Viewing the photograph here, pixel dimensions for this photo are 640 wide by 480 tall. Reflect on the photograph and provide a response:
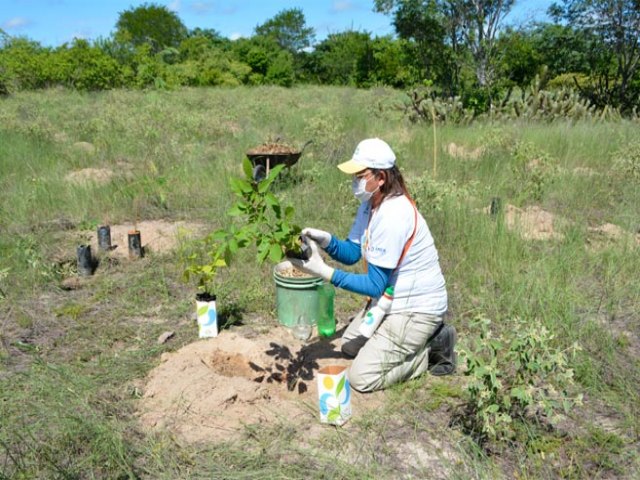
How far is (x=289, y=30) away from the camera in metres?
49.2

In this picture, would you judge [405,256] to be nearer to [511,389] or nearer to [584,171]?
[511,389]

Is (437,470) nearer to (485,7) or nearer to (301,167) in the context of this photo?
(301,167)

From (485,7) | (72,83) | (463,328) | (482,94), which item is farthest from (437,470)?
(72,83)

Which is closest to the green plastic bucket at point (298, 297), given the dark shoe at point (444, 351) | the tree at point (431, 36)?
the dark shoe at point (444, 351)

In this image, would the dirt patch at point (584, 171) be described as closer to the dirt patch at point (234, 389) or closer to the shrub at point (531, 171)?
the shrub at point (531, 171)

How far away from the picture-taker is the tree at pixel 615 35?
1333 cm

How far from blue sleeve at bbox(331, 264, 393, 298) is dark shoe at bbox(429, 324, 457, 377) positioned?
52cm

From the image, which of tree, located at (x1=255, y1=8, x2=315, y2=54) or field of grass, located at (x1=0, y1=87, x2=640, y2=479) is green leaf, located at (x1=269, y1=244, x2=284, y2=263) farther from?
tree, located at (x1=255, y1=8, x2=315, y2=54)

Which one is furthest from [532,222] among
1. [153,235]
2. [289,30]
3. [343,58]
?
[289,30]

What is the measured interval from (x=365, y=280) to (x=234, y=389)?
887mm

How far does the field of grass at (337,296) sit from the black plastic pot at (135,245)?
117 millimetres

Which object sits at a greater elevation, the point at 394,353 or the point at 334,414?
the point at 394,353

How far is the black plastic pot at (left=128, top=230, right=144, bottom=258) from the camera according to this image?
16.6ft

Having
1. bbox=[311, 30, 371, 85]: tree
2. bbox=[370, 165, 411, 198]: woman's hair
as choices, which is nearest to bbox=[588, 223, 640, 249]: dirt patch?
bbox=[370, 165, 411, 198]: woman's hair
